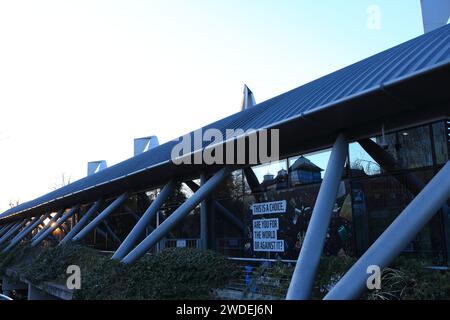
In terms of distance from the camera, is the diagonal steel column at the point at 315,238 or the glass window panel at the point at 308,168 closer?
the diagonal steel column at the point at 315,238

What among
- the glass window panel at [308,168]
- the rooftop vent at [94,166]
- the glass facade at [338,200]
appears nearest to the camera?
the glass facade at [338,200]

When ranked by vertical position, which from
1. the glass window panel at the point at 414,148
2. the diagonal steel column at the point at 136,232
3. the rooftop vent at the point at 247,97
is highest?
the rooftop vent at the point at 247,97

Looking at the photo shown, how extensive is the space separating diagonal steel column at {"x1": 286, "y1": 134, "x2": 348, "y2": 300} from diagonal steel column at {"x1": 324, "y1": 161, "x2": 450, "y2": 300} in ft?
2.95

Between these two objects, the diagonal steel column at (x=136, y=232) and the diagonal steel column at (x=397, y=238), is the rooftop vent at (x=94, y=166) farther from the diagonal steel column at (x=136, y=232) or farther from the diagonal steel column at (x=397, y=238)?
the diagonal steel column at (x=397, y=238)

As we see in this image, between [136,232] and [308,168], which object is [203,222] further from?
[308,168]

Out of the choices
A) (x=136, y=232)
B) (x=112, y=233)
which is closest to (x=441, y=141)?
(x=136, y=232)

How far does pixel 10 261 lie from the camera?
22.6m

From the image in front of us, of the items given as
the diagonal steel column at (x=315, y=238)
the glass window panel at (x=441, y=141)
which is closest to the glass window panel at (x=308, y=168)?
the diagonal steel column at (x=315, y=238)

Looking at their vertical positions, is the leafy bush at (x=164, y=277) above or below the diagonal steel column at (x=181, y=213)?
below

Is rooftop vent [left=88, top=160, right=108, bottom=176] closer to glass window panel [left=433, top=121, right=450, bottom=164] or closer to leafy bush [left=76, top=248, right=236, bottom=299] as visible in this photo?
leafy bush [left=76, top=248, right=236, bottom=299]

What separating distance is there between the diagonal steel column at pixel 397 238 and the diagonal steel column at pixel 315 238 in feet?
2.95

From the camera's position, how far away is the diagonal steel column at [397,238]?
627 centimetres

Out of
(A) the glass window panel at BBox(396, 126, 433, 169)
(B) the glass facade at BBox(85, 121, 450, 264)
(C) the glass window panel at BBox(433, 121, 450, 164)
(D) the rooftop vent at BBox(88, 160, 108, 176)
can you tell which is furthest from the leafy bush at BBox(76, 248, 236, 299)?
(D) the rooftop vent at BBox(88, 160, 108, 176)
